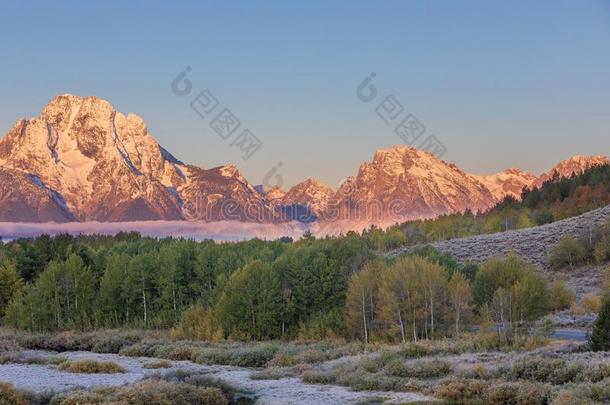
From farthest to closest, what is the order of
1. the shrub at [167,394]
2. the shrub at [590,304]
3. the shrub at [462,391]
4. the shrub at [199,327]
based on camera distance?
1. the shrub at [590,304]
2. the shrub at [199,327]
3. the shrub at [462,391]
4. the shrub at [167,394]

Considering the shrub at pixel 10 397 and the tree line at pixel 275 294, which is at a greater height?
the tree line at pixel 275 294

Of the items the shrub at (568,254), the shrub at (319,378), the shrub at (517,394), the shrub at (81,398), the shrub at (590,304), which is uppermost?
the shrub at (568,254)

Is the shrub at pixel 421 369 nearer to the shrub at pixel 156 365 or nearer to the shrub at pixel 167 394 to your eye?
the shrub at pixel 167 394

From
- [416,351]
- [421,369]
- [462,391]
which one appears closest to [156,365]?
[416,351]

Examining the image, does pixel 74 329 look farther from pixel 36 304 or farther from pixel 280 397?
pixel 280 397

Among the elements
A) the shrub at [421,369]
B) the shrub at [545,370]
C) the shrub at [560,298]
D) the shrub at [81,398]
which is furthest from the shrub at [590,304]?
the shrub at [81,398]

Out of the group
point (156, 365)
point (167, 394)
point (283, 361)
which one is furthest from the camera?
point (156, 365)

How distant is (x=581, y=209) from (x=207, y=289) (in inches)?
4110

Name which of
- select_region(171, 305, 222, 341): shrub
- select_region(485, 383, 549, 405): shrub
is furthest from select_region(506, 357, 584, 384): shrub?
select_region(171, 305, 222, 341): shrub

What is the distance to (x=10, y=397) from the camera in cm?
2998

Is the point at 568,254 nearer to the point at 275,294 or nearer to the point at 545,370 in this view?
the point at 275,294

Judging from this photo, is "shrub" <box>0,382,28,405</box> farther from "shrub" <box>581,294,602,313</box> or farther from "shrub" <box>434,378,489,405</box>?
"shrub" <box>581,294,602,313</box>

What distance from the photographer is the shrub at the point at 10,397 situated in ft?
97.3

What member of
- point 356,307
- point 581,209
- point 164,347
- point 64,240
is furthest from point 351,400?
point 581,209
